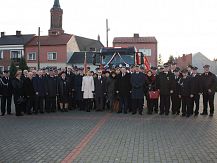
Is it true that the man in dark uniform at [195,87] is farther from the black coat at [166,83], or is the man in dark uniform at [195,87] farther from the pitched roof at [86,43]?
the pitched roof at [86,43]

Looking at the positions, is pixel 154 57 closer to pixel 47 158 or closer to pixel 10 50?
pixel 10 50

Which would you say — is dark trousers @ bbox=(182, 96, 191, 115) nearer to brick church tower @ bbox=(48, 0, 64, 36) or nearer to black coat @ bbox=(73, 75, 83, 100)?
black coat @ bbox=(73, 75, 83, 100)

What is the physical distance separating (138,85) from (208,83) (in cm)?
276

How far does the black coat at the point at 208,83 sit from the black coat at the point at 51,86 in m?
6.24

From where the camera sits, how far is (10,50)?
217 ft

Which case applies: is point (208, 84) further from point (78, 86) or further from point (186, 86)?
point (78, 86)

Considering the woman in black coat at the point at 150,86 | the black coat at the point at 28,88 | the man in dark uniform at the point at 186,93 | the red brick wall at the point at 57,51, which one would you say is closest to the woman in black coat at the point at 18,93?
the black coat at the point at 28,88

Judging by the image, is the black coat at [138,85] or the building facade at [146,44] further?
the building facade at [146,44]

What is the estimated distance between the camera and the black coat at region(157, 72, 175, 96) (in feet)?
48.3

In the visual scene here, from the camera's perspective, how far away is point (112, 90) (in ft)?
52.0

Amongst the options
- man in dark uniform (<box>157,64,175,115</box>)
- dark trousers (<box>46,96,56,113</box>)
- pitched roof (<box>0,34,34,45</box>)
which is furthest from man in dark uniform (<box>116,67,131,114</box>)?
pitched roof (<box>0,34,34,45</box>)

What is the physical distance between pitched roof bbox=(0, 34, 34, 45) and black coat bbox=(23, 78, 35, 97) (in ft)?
171

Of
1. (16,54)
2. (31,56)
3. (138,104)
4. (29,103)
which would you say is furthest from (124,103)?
(16,54)

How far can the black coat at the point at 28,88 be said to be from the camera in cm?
1521
